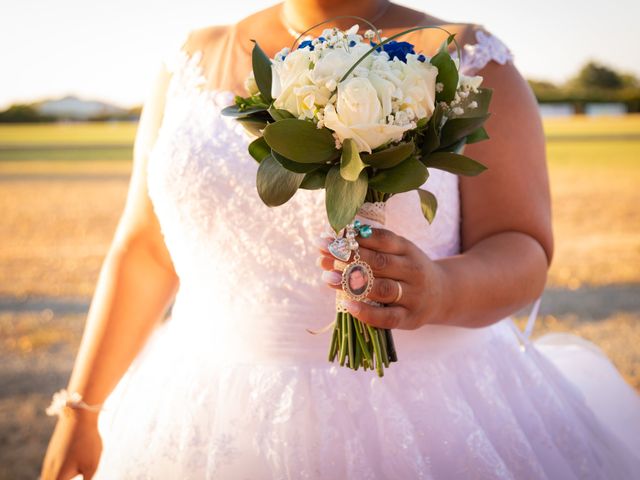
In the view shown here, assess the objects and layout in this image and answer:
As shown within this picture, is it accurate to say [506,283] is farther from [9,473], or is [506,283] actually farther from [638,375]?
[638,375]

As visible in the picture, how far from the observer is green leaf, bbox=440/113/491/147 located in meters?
1.53

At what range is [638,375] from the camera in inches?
225

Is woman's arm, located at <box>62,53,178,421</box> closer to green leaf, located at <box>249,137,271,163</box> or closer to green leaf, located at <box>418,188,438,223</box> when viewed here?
green leaf, located at <box>249,137,271,163</box>

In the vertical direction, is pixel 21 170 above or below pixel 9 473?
below

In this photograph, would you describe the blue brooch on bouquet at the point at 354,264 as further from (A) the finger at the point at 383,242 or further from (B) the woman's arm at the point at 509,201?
(B) the woman's arm at the point at 509,201

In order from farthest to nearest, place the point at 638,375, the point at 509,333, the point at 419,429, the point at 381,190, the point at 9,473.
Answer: the point at 638,375, the point at 9,473, the point at 509,333, the point at 419,429, the point at 381,190

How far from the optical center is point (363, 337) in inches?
64.8

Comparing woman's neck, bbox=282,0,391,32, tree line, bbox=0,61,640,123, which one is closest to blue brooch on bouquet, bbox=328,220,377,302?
woman's neck, bbox=282,0,391,32

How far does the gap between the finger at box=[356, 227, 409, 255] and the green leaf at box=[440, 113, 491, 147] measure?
0.78 ft

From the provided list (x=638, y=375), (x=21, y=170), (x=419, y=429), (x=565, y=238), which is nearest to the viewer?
(x=419, y=429)

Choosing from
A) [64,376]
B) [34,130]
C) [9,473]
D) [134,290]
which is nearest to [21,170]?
[64,376]

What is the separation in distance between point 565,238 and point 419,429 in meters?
10.0

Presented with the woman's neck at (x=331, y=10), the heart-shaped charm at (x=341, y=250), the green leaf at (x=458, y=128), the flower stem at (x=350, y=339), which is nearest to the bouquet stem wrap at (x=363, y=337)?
the flower stem at (x=350, y=339)

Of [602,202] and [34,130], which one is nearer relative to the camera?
[602,202]
